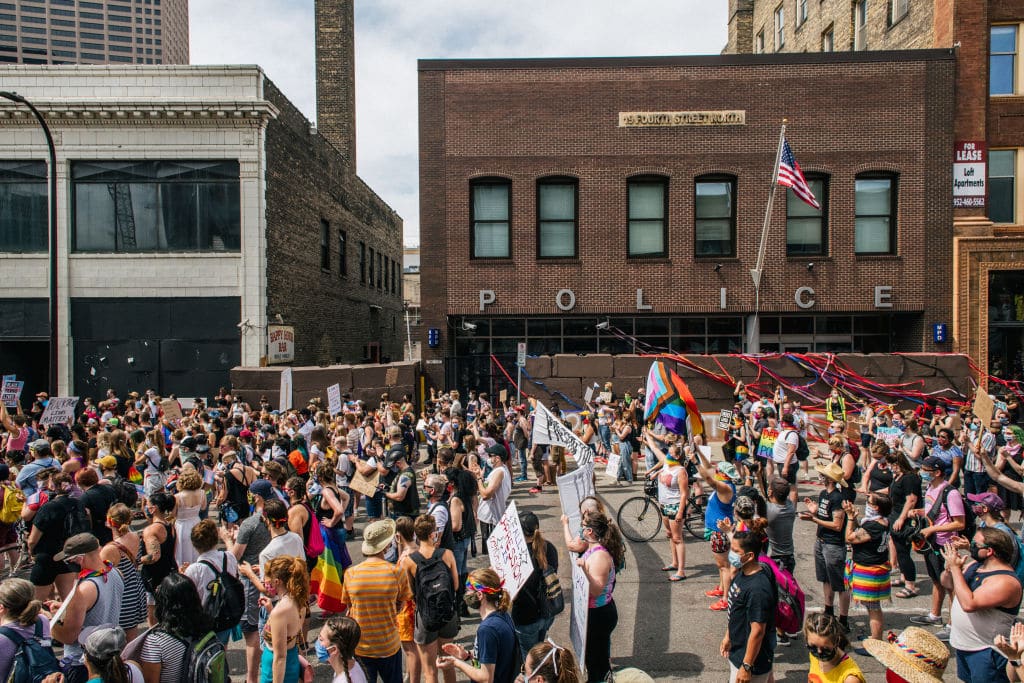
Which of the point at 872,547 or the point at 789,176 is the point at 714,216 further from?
the point at 872,547

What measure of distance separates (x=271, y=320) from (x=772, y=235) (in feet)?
55.3

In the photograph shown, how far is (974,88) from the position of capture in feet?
75.3

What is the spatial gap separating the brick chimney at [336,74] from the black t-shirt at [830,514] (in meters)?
29.9

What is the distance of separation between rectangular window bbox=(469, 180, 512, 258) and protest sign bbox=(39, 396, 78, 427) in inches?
494

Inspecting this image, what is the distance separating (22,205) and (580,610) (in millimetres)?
24692

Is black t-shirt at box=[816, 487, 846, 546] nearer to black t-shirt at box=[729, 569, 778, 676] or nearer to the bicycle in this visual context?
black t-shirt at box=[729, 569, 778, 676]

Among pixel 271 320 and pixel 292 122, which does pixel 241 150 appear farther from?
pixel 271 320

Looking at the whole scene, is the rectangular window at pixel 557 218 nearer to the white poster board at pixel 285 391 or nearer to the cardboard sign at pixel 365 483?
the white poster board at pixel 285 391

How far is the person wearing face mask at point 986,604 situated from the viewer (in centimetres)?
Result: 537

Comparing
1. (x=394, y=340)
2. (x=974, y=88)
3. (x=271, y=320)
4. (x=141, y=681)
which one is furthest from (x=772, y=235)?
(x=394, y=340)

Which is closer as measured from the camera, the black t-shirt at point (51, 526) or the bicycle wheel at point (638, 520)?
the black t-shirt at point (51, 526)

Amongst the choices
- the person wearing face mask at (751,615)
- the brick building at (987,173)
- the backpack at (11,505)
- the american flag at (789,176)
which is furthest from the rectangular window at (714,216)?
the backpack at (11,505)

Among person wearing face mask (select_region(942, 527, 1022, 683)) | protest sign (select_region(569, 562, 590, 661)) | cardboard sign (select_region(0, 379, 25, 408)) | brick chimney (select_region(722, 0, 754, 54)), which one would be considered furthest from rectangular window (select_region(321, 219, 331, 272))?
brick chimney (select_region(722, 0, 754, 54))

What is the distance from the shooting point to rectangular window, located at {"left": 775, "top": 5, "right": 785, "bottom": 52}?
38.2 m
